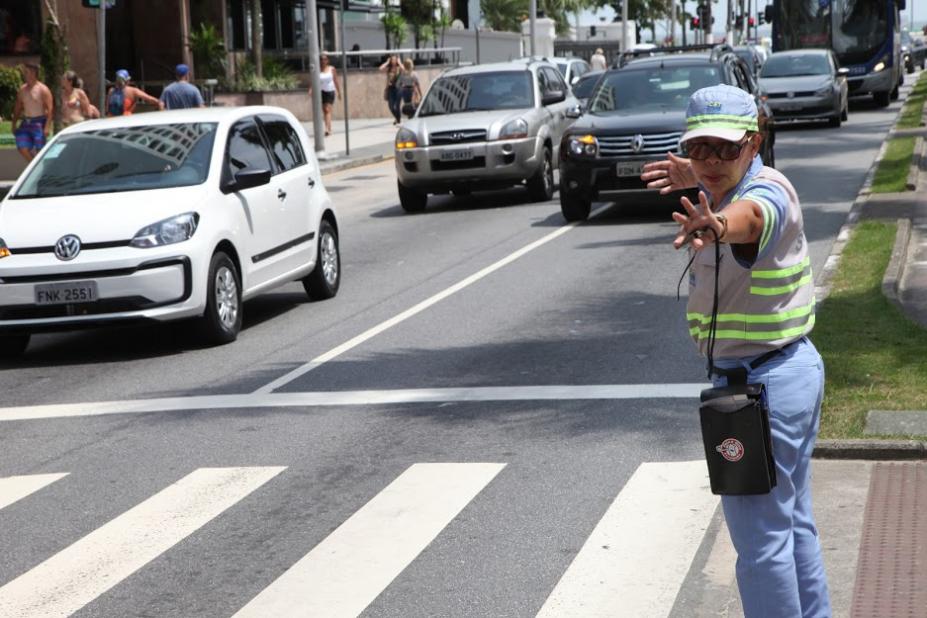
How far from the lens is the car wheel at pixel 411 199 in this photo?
21.2 m

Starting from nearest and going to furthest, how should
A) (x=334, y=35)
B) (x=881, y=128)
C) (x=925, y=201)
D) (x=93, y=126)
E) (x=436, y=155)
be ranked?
1. (x=93, y=126)
2. (x=925, y=201)
3. (x=436, y=155)
4. (x=881, y=128)
5. (x=334, y=35)

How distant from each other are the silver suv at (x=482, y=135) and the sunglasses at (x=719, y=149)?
53.4 feet

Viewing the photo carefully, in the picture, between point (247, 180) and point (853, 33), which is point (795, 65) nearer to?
point (853, 33)

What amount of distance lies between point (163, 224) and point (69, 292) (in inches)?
31.5

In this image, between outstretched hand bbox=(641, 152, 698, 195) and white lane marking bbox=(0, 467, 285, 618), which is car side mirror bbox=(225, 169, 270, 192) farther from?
outstretched hand bbox=(641, 152, 698, 195)

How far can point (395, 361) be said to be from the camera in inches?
411

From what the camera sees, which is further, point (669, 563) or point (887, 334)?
point (887, 334)

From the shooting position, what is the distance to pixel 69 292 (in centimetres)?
1095

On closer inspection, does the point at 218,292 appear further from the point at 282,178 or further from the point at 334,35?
the point at 334,35

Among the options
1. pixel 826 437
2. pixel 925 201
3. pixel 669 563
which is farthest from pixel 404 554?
pixel 925 201

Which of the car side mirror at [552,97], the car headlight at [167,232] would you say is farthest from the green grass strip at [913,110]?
the car headlight at [167,232]

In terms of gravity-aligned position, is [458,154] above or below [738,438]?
below

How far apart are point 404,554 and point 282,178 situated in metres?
7.17

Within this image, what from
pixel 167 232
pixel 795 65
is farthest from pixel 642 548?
pixel 795 65
